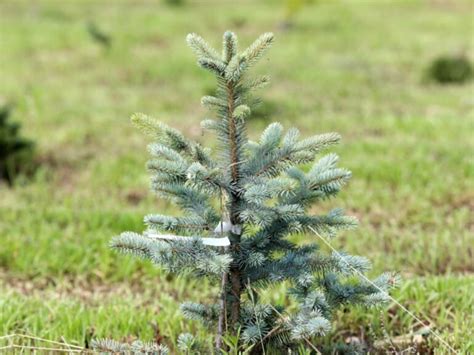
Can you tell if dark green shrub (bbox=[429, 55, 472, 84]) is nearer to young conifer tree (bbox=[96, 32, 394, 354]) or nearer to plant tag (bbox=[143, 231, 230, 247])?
young conifer tree (bbox=[96, 32, 394, 354])

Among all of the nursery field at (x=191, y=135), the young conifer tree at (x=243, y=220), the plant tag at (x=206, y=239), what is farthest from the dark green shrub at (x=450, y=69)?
the plant tag at (x=206, y=239)

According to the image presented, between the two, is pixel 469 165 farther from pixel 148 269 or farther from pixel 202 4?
pixel 202 4

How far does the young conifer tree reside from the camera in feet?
8.36

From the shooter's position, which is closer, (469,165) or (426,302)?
(426,302)

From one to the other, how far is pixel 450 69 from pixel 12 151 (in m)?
6.42

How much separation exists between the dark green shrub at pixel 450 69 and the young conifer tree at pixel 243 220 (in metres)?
7.87

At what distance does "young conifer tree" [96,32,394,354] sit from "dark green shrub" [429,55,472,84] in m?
7.87

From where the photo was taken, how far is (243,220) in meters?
2.64

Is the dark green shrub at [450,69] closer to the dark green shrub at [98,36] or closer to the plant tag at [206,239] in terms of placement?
the dark green shrub at [98,36]

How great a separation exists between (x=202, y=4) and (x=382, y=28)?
577cm

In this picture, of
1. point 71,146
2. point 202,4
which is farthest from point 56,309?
point 202,4

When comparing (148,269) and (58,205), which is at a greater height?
(58,205)

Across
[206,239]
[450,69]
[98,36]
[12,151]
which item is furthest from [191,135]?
[206,239]

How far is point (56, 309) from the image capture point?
356 cm
